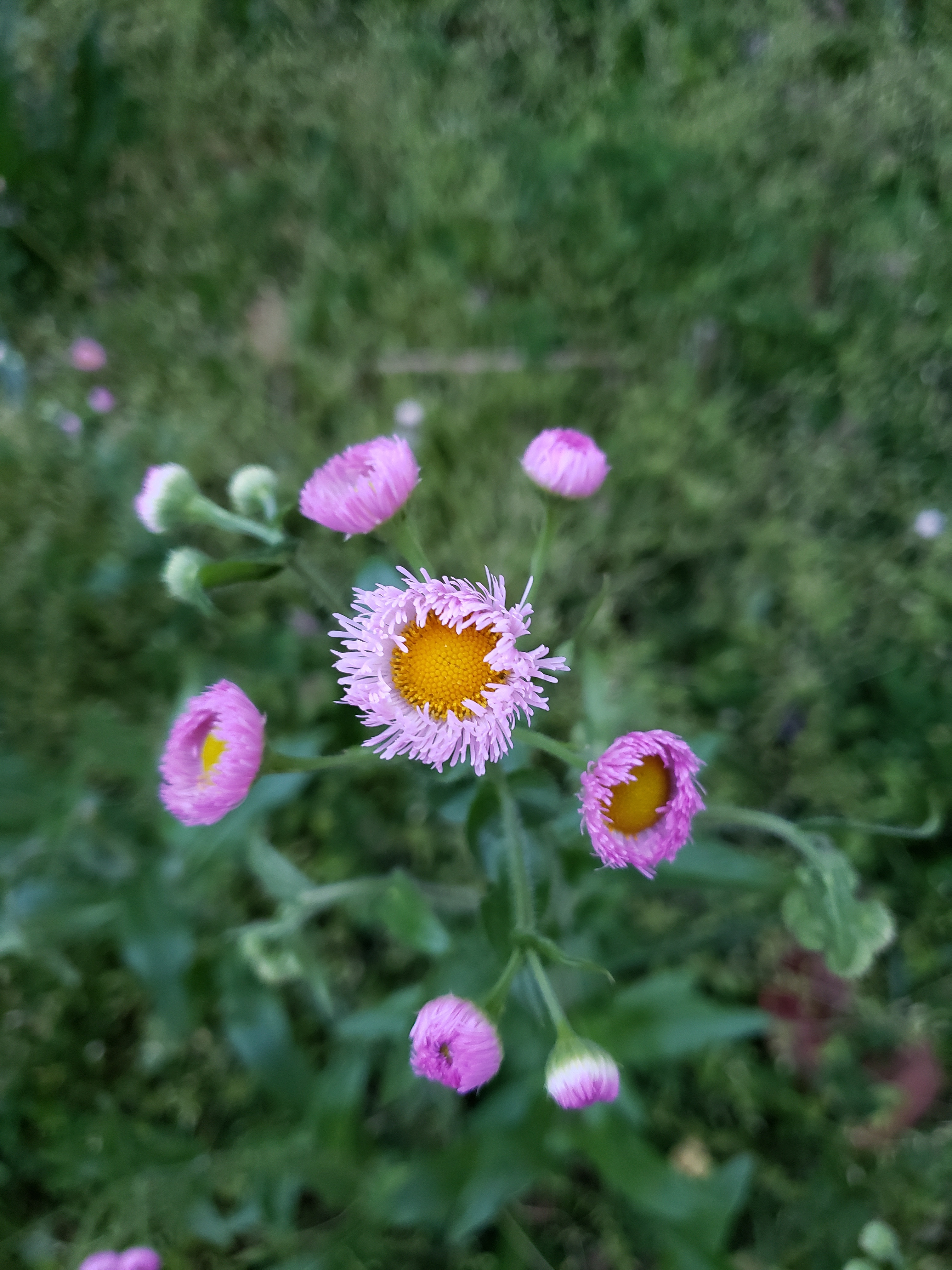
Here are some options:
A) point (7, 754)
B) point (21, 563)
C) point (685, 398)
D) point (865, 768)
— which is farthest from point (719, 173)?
point (7, 754)

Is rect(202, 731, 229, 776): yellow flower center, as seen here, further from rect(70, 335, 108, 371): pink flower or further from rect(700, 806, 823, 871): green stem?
rect(70, 335, 108, 371): pink flower

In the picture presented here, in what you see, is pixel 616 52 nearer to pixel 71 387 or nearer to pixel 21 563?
pixel 71 387

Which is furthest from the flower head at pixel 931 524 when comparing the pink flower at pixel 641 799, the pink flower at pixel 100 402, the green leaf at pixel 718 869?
the pink flower at pixel 100 402

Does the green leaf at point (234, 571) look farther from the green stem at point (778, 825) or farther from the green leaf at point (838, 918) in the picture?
the green leaf at point (838, 918)

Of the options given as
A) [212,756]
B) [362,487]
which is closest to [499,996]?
[212,756]

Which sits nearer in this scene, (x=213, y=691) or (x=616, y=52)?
(x=213, y=691)

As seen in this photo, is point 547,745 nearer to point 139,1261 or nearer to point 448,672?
point 448,672

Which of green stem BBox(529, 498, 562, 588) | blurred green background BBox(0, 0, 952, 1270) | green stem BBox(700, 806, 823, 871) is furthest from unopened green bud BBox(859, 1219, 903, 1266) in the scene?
green stem BBox(529, 498, 562, 588)

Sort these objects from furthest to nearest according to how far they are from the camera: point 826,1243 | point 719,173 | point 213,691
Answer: point 719,173, point 826,1243, point 213,691
